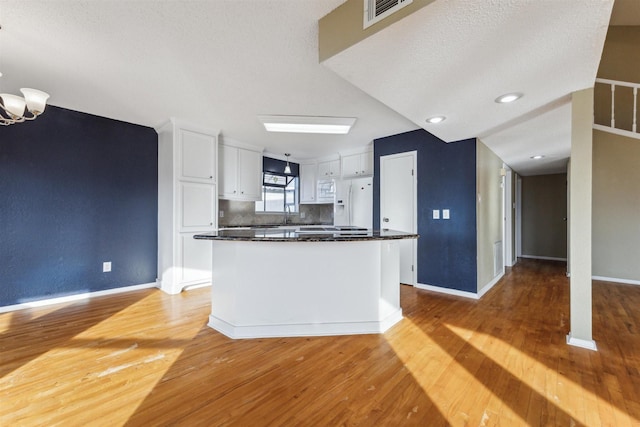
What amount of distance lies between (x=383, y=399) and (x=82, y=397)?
1.73 meters

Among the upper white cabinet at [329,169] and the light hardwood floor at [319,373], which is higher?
the upper white cabinet at [329,169]

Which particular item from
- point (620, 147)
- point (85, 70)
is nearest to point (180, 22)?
point (85, 70)

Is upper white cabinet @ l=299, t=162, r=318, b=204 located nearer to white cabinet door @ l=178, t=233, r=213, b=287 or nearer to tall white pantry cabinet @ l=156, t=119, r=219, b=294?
tall white pantry cabinet @ l=156, t=119, r=219, b=294

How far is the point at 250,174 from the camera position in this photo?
16.3ft

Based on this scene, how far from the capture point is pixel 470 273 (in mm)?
3578

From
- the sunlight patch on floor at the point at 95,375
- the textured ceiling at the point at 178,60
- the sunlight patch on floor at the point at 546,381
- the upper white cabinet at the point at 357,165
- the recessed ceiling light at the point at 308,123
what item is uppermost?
the textured ceiling at the point at 178,60

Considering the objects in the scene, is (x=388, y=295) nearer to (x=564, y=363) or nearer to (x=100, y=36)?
(x=564, y=363)

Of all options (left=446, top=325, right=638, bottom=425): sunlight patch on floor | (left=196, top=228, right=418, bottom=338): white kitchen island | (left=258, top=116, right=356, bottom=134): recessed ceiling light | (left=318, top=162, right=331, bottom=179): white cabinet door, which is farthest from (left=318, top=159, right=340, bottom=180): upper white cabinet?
(left=446, top=325, right=638, bottom=425): sunlight patch on floor

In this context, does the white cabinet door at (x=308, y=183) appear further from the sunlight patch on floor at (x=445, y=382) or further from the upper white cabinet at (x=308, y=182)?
the sunlight patch on floor at (x=445, y=382)

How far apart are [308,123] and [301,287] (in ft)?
7.01

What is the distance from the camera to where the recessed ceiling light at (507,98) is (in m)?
2.21

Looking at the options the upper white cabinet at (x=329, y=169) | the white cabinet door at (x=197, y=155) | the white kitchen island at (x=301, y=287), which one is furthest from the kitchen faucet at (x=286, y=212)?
the white kitchen island at (x=301, y=287)

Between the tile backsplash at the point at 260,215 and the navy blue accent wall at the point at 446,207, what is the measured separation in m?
2.79

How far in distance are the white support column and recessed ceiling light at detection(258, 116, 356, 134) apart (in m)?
2.14
